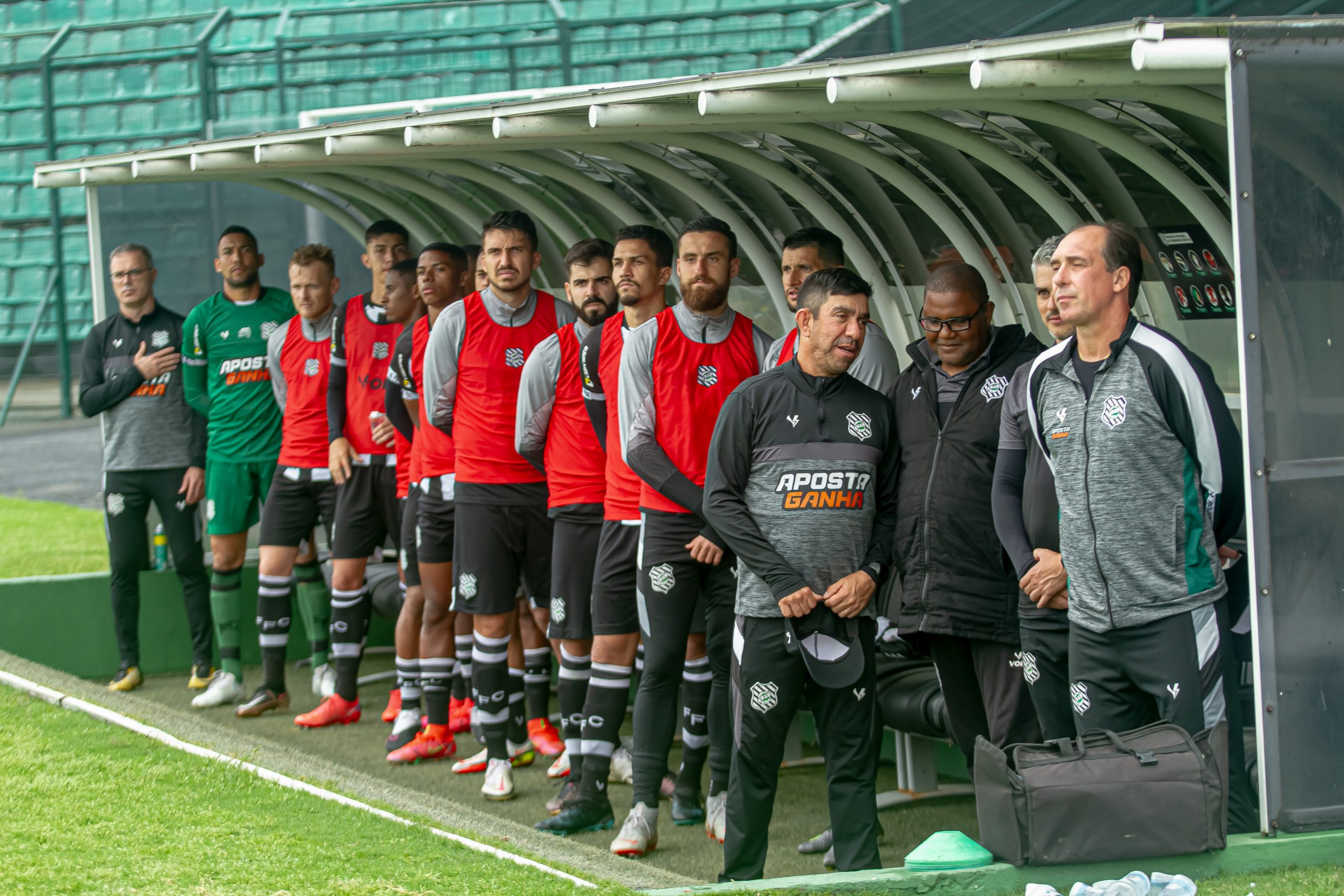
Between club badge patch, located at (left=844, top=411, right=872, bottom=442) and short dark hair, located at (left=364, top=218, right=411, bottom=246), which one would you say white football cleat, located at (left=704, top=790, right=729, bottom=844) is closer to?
club badge patch, located at (left=844, top=411, right=872, bottom=442)

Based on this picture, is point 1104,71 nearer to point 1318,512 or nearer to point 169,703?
point 1318,512

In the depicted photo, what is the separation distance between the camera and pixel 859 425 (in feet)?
13.8

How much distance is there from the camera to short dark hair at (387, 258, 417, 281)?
22.8 ft

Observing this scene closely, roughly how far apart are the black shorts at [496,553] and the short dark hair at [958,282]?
1.99m

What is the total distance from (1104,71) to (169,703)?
5734mm

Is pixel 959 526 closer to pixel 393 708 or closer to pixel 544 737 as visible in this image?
pixel 544 737

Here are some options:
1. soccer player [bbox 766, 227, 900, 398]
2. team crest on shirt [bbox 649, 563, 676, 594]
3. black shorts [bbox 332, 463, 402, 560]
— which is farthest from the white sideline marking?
soccer player [bbox 766, 227, 900, 398]

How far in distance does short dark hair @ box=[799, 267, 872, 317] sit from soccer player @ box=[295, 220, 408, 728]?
124 inches

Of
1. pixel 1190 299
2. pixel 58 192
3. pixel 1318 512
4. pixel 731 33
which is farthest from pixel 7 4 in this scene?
pixel 1318 512

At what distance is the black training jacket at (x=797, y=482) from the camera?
163 inches

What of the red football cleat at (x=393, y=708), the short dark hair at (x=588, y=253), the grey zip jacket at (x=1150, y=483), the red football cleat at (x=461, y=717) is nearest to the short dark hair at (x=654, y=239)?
the short dark hair at (x=588, y=253)

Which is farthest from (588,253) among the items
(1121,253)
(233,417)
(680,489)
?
(233,417)

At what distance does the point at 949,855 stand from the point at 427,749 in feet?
11.2

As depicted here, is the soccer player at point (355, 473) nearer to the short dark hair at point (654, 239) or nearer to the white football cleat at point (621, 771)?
the white football cleat at point (621, 771)
